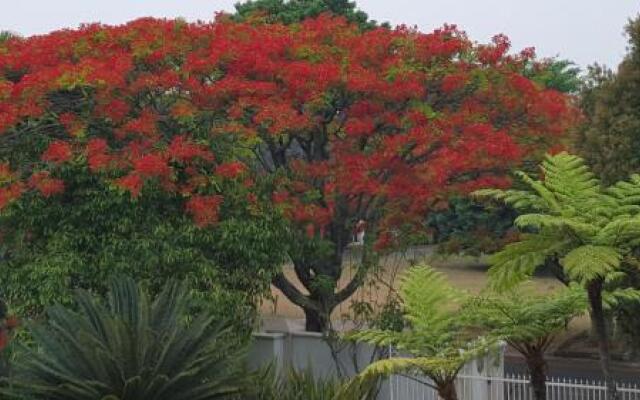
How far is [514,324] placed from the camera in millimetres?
8711

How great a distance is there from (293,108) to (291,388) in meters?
4.48

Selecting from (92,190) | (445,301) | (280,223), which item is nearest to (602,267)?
(445,301)

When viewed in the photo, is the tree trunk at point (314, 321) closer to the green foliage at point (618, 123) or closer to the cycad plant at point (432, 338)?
the green foliage at point (618, 123)

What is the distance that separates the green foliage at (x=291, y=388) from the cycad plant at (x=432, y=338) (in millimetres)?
1555

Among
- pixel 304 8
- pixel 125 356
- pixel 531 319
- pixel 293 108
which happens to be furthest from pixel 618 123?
pixel 304 8

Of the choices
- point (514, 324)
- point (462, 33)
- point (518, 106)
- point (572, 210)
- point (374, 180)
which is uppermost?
point (462, 33)

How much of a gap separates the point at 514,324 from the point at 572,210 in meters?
1.41

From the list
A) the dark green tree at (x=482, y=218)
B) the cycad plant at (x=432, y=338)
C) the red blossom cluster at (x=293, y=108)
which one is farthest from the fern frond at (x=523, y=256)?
the dark green tree at (x=482, y=218)

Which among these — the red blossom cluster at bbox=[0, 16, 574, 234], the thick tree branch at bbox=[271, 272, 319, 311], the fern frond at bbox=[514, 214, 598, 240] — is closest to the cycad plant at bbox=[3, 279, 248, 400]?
the red blossom cluster at bbox=[0, 16, 574, 234]

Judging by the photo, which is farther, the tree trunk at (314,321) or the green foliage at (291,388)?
the tree trunk at (314,321)

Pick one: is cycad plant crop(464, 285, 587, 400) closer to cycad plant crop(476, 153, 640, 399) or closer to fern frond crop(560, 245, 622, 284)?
cycad plant crop(476, 153, 640, 399)

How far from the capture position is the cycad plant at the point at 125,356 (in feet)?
30.1

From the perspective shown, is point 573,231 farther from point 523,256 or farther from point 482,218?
point 482,218

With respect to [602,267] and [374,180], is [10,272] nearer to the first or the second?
[374,180]
